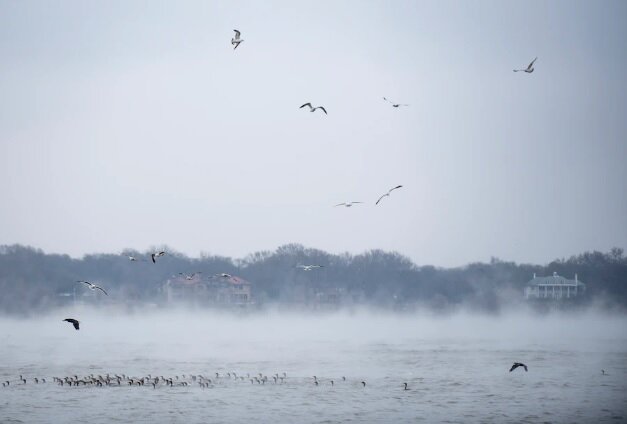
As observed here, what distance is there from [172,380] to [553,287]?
148m

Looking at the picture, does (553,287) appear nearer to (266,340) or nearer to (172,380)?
(266,340)

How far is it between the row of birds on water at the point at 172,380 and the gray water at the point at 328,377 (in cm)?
46

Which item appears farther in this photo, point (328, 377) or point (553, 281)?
point (553, 281)

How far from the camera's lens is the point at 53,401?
158ft

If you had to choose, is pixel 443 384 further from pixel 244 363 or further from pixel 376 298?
pixel 376 298

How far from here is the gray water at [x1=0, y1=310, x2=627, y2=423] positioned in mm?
44969

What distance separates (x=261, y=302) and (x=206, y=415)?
491 feet

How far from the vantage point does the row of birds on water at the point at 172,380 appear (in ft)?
177

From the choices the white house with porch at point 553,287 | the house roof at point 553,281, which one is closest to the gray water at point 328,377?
the white house with porch at point 553,287

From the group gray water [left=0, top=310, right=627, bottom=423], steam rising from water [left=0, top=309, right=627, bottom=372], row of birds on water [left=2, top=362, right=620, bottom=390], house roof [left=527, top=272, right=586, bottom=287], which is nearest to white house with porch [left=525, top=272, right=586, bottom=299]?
house roof [left=527, top=272, right=586, bottom=287]

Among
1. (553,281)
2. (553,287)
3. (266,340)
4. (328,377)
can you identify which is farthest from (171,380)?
(553,287)

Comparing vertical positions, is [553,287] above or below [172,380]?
above

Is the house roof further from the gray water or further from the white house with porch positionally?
the gray water

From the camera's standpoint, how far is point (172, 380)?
5572cm
